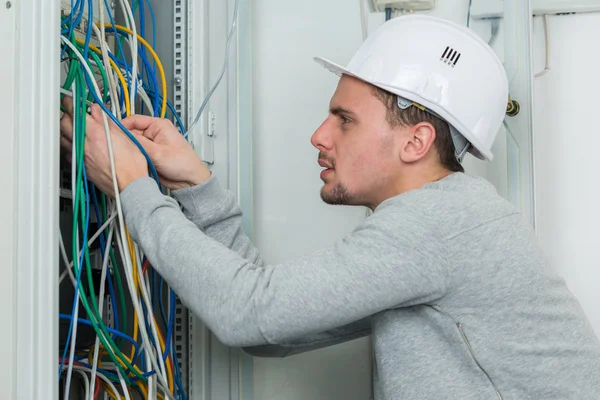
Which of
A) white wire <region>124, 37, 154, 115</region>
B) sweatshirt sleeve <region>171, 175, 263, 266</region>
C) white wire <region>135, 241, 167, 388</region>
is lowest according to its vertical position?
white wire <region>135, 241, 167, 388</region>

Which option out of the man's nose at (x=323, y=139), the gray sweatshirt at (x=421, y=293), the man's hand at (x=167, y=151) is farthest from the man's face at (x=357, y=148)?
the man's hand at (x=167, y=151)

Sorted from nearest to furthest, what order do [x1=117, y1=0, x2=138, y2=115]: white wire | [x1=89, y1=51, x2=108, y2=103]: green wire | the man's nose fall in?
[x1=89, y1=51, x2=108, y2=103]: green wire → [x1=117, y1=0, x2=138, y2=115]: white wire → the man's nose

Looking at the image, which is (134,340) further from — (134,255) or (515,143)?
(515,143)

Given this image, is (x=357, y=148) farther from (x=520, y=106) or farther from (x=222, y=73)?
(x=520, y=106)

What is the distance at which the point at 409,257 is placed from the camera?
0.98m

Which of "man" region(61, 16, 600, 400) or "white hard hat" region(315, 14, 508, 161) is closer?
"man" region(61, 16, 600, 400)

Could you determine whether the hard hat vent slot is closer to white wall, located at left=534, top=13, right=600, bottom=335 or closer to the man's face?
the man's face

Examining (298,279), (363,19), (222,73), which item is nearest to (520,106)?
(363,19)

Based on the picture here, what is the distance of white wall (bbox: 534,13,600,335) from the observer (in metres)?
1.67

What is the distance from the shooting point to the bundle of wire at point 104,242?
997 mm

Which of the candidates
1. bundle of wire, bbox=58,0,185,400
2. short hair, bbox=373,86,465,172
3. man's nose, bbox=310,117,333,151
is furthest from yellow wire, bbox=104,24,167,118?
short hair, bbox=373,86,465,172

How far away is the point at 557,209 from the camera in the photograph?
1.68 metres

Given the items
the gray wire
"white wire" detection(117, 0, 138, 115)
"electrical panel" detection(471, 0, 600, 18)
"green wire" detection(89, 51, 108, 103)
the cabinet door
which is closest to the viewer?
"green wire" detection(89, 51, 108, 103)

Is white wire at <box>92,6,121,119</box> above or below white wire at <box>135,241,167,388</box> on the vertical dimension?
above
